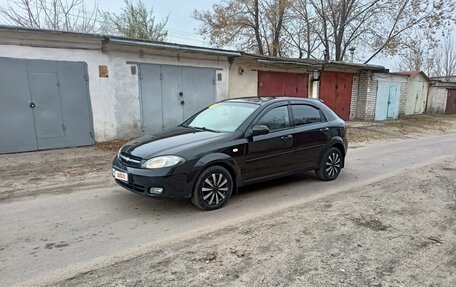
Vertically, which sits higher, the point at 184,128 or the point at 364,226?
the point at 184,128

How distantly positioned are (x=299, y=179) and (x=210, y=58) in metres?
6.31

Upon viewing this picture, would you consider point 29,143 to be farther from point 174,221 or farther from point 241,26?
point 241,26

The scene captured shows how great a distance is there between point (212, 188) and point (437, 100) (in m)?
27.9

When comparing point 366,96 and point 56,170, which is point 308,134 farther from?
point 366,96

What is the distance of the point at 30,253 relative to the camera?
3139 millimetres

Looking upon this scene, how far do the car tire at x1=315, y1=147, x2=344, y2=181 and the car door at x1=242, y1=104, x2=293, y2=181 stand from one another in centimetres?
93

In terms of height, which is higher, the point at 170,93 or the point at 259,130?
the point at 170,93

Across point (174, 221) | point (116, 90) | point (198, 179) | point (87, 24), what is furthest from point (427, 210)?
point (87, 24)

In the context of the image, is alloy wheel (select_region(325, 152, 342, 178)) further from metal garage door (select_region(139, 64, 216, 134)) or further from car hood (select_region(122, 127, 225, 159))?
metal garage door (select_region(139, 64, 216, 134))

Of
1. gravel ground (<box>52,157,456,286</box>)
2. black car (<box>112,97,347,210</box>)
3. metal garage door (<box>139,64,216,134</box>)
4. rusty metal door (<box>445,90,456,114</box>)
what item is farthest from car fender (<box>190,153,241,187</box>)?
rusty metal door (<box>445,90,456,114</box>)

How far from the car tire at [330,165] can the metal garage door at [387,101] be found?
44.5 ft

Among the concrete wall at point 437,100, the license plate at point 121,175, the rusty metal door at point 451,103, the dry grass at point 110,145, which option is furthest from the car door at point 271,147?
the rusty metal door at point 451,103

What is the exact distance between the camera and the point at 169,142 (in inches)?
172

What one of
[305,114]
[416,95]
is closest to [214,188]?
[305,114]
